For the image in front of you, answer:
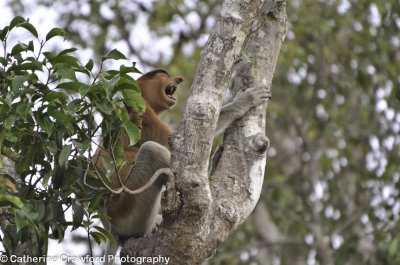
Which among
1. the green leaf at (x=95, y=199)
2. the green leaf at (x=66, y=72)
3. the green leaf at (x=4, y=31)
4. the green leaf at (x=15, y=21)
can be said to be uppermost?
the green leaf at (x=15, y=21)

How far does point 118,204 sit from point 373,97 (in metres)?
4.90

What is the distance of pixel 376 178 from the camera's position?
6855mm

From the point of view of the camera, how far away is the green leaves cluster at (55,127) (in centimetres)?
237

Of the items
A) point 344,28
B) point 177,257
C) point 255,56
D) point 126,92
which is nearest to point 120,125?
point 126,92

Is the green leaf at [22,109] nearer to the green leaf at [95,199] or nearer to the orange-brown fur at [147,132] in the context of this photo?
the green leaf at [95,199]

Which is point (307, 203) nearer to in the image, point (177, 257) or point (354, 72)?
point (354, 72)

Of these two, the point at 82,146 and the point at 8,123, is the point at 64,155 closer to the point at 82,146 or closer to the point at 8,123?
the point at 82,146

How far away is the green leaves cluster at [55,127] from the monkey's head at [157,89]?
1458 millimetres

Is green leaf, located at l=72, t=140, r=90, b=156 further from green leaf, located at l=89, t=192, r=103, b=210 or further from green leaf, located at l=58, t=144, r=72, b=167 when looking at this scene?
green leaf, located at l=89, t=192, r=103, b=210

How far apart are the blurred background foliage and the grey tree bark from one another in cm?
399

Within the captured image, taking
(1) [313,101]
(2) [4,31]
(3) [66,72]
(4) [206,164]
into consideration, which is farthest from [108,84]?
(1) [313,101]

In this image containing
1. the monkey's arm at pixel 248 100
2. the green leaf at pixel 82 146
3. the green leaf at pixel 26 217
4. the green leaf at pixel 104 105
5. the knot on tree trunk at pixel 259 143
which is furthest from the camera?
the monkey's arm at pixel 248 100

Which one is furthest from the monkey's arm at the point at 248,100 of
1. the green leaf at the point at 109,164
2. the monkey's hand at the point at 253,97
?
the green leaf at the point at 109,164

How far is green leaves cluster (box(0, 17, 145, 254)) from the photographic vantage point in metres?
2.37
